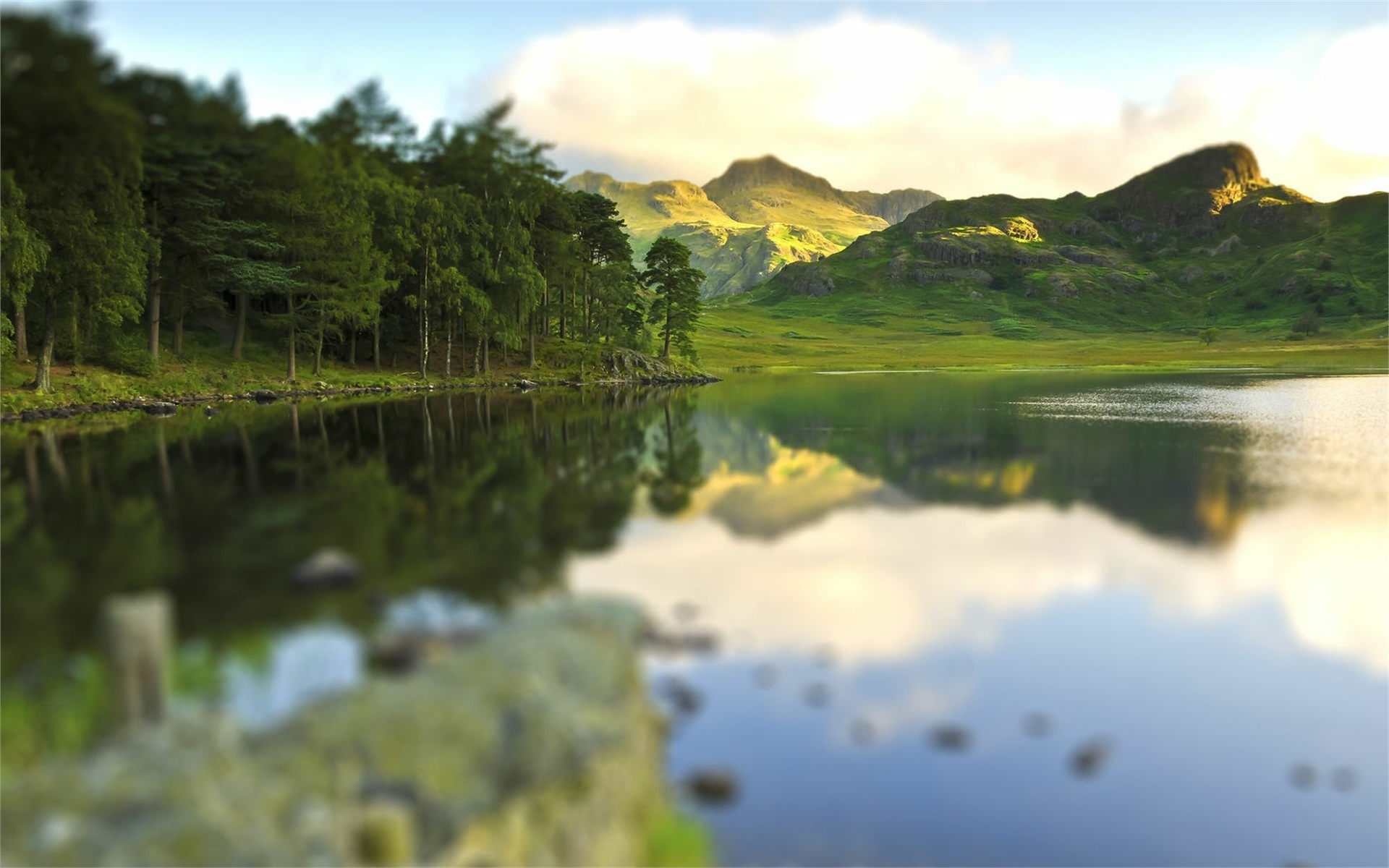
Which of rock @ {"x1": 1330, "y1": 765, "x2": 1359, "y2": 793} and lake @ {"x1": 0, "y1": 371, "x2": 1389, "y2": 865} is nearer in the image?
lake @ {"x1": 0, "y1": 371, "x2": 1389, "y2": 865}

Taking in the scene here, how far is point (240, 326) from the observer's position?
2815 inches

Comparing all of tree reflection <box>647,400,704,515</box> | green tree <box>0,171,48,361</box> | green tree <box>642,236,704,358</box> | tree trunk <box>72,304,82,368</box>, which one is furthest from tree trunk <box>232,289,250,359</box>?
green tree <box>642,236,704,358</box>

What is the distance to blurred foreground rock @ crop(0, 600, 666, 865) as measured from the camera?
274 inches

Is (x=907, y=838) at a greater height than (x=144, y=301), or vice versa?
(x=144, y=301)

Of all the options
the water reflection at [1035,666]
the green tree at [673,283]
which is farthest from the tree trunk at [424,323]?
the water reflection at [1035,666]

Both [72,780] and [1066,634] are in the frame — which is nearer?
[72,780]

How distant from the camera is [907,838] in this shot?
975 cm

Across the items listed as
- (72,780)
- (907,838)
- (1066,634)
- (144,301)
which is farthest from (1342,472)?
(144,301)

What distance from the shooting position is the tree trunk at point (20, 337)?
53.9 meters

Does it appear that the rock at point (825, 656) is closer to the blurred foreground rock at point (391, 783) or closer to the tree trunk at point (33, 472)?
the blurred foreground rock at point (391, 783)

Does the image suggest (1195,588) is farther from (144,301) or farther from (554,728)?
(144,301)

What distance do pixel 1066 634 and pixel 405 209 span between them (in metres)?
71.9

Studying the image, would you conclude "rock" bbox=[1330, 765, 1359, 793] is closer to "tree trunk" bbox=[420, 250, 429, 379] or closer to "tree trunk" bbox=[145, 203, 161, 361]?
"tree trunk" bbox=[145, 203, 161, 361]

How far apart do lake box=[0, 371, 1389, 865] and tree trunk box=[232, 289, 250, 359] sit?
1236 inches
